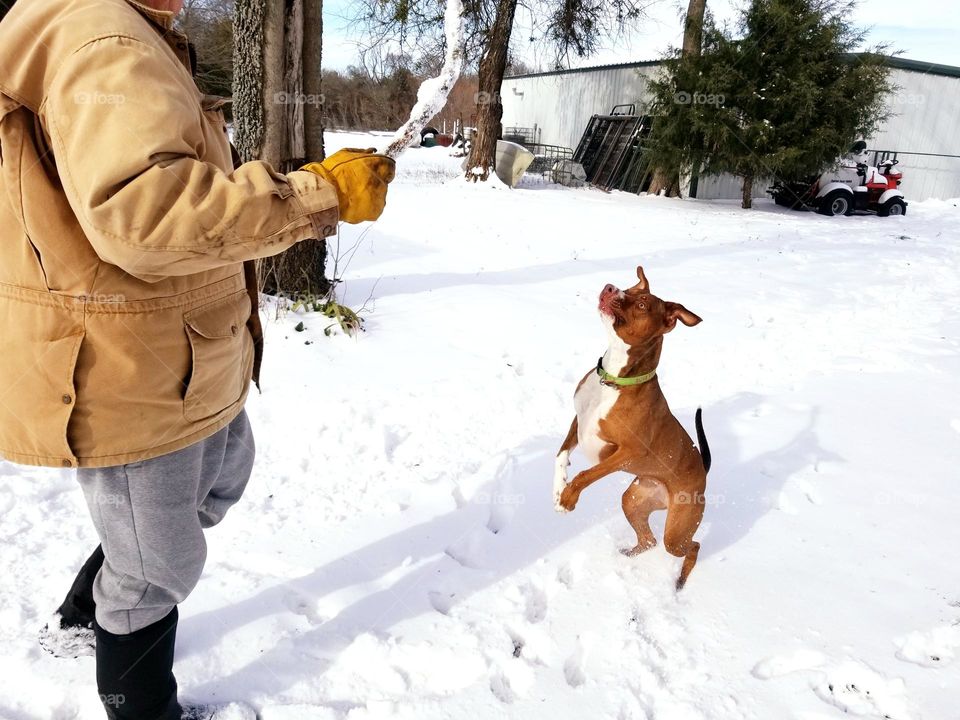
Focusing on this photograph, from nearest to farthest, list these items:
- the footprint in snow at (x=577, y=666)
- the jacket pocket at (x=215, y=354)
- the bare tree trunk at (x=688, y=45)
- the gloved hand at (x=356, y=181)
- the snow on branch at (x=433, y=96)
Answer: the gloved hand at (x=356, y=181)
the jacket pocket at (x=215, y=354)
the snow on branch at (x=433, y=96)
the footprint in snow at (x=577, y=666)
the bare tree trunk at (x=688, y=45)

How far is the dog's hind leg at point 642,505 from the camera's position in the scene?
2.57 metres

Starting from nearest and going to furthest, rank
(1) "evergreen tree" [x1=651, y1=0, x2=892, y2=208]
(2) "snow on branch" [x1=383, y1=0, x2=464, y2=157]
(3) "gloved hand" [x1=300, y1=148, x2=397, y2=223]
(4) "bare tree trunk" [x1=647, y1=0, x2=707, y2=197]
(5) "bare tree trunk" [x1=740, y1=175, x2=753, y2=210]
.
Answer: (3) "gloved hand" [x1=300, y1=148, x2=397, y2=223] < (2) "snow on branch" [x1=383, y1=0, x2=464, y2=157] < (1) "evergreen tree" [x1=651, y1=0, x2=892, y2=208] < (5) "bare tree trunk" [x1=740, y1=175, x2=753, y2=210] < (4) "bare tree trunk" [x1=647, y1=0, x2=707, y2=197]

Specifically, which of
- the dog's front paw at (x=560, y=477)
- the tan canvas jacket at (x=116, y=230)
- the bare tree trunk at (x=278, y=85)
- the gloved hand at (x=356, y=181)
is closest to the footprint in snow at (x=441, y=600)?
the dog's front paw at (x=560, y=477)

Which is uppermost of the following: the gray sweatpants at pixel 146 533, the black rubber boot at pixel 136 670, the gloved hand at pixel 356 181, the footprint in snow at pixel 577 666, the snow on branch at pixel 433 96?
the snow on branch at pixel 433 96

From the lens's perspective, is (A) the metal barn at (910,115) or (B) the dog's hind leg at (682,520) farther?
(A) the metal barn at (910,115)

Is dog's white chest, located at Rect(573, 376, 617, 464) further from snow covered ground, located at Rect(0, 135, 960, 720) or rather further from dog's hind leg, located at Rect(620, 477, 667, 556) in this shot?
snow covered ground, located at Rect(0, 135, 960, 720)

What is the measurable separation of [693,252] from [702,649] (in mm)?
6815

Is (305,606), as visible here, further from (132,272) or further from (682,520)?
(132,272)

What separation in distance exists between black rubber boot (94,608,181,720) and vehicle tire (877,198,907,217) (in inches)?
630

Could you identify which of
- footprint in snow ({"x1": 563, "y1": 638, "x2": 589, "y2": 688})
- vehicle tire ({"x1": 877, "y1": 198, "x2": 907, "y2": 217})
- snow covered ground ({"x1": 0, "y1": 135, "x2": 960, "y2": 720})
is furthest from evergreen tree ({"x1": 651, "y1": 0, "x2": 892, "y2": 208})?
footprint in snow ({"x1": 563, "y1": 638, "x2": 589, "y2": 688})

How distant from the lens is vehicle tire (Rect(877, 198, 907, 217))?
13948mm

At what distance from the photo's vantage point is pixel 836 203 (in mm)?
13930

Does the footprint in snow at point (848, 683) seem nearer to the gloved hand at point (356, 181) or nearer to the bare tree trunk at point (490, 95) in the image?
the gloved hand at point (356, 181)

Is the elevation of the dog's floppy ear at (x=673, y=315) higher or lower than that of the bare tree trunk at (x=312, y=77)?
lower
